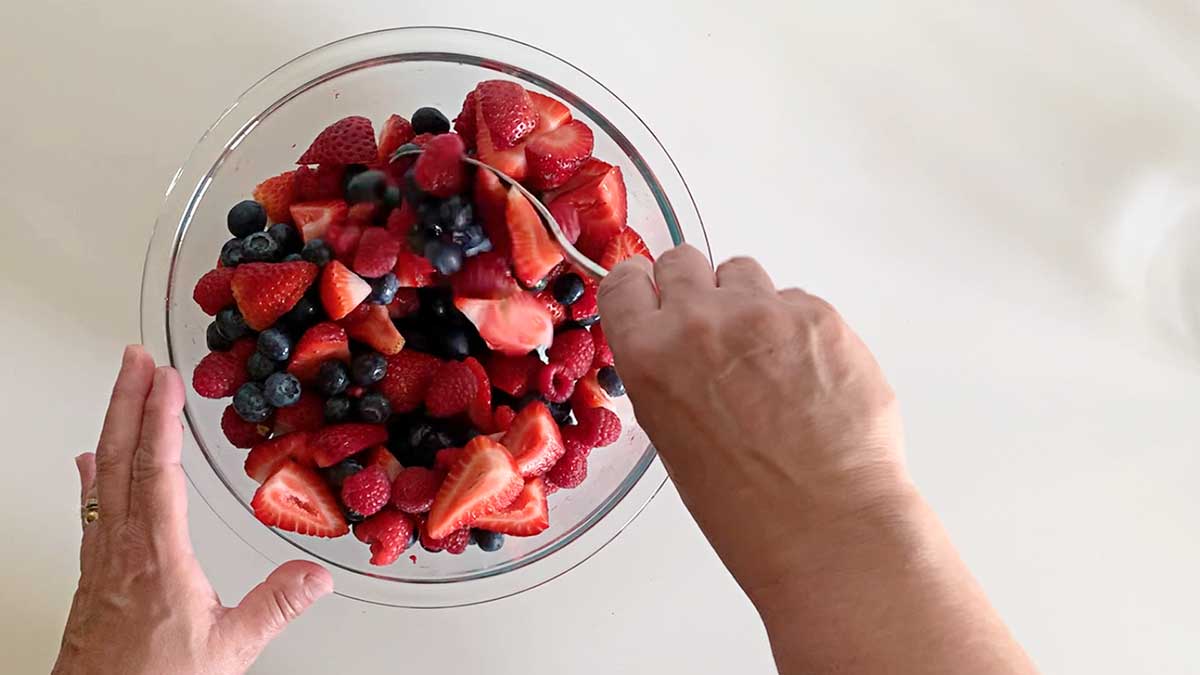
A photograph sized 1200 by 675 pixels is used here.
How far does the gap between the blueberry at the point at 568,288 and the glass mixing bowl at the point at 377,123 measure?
0.17m

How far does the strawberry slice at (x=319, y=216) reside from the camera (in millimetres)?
978

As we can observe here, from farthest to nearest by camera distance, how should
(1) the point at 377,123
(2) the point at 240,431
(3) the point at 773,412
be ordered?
(1) the point at 377,123, (2) the point at 240,431, (3) the point at 773,412

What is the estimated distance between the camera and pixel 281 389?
0.96 meters

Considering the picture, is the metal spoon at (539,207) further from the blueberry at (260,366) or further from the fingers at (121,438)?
the fingers at (121,438)

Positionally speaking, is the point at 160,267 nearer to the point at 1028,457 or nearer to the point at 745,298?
the point at 745,298

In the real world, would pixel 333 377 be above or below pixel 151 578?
above

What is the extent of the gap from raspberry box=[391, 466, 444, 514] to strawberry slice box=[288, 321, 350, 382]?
0.48ft

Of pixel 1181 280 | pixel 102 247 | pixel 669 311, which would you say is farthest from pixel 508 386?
pixel 1181 280

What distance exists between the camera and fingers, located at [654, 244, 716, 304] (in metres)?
0.75

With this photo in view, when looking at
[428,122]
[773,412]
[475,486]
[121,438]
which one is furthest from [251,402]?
[773,412]

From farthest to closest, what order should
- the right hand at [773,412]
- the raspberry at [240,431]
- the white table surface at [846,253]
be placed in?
the white table surface at [846,253] < the raspberry at [240,431] < the right hand at [773,412]

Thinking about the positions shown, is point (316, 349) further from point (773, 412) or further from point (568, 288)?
point (773, 412)

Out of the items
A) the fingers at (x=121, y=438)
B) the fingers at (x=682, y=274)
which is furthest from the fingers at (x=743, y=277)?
the fingers at (x=121, y=438)

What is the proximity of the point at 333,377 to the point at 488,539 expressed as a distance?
0.25m
